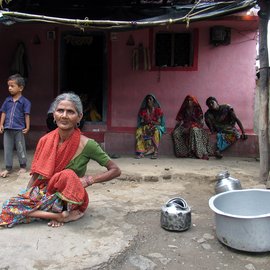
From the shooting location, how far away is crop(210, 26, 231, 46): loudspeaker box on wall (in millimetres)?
7266

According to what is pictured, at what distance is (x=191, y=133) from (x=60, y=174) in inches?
172

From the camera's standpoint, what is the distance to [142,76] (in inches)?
304

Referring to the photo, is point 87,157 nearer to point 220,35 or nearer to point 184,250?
point 184,250

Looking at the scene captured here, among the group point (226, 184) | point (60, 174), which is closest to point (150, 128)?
point (226, 184)

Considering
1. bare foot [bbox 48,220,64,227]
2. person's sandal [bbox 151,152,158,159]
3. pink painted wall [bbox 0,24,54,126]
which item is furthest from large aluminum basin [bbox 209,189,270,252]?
pink painted wall [bbox 0,24,54,126]

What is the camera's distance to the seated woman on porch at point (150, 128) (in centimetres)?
733

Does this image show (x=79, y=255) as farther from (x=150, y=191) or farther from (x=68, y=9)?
(x=68, y=9)

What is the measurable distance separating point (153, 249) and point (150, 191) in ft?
6.09

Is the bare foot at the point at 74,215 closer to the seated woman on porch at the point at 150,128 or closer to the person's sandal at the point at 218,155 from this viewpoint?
the seated woman on porch at the point at 150,128

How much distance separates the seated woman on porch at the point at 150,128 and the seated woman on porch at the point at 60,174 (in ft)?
12.7

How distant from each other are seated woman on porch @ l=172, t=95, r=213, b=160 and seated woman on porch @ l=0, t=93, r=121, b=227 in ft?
13.2

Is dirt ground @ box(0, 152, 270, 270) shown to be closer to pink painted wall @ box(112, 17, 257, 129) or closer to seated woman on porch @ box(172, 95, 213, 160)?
seated woman on porch @ box(172, 95, 213, 160)

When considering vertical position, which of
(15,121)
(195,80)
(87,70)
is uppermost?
(87,70)

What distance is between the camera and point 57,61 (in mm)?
7848
